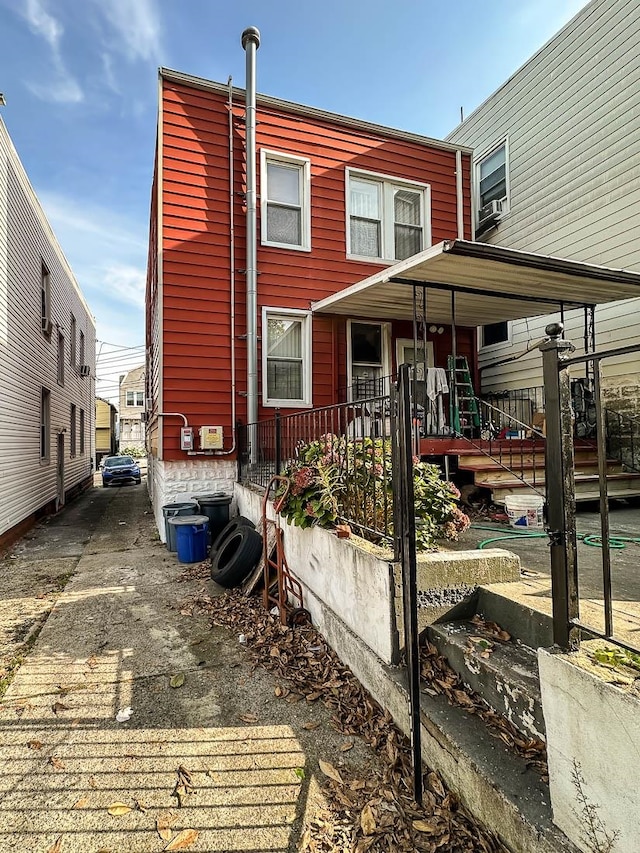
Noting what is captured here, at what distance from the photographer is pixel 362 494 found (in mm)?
3326

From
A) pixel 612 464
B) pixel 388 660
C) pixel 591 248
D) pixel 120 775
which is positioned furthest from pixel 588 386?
pixel 120 775

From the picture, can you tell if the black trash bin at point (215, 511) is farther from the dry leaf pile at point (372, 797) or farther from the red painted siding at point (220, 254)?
the dry leaf pile at point (372, 797)

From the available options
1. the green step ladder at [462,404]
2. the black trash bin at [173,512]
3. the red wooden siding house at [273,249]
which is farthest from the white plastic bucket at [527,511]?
the black trash bin at [173,512]

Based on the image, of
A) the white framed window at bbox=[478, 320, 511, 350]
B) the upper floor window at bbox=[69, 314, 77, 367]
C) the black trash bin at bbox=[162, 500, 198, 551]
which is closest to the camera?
the black trash bin at bbox=[162, 500, 198, 551]

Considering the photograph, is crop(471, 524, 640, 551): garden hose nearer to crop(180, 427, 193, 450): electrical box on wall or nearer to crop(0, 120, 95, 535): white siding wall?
crop(180, 427, 193, 450): electrical box on wall

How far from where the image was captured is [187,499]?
716 centimetres

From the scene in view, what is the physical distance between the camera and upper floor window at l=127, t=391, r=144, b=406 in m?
41.9

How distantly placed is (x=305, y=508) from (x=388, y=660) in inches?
53.8

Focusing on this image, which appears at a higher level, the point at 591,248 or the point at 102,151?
the point at 102,151

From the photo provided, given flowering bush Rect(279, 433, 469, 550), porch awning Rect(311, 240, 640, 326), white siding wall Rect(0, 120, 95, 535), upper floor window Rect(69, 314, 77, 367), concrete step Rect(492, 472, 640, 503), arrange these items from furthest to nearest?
upper floor window Rect(69, 314, 77, 367), white siding wall Rect(0, 120, 95, 535), concrete step Rect(492, 472, 640, 503), porch awning Rect(311, 240, 640, 326), flowering bush Rect(279, 433, 469, 550)

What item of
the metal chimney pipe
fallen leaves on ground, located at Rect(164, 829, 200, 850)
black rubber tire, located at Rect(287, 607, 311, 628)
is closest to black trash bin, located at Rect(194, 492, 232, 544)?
the metal chimney pipe

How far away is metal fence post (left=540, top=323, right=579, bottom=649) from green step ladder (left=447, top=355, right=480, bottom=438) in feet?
14.9

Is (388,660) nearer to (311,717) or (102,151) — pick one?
(311,717)

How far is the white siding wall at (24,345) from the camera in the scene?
742cm
